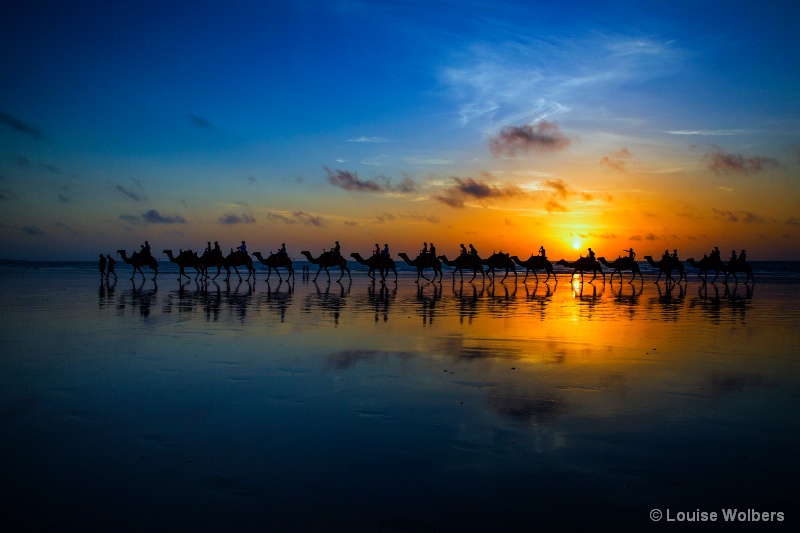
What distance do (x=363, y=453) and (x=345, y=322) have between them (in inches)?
366

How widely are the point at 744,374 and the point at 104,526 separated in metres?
8.02

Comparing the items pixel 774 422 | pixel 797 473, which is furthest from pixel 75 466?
pixel 774 422

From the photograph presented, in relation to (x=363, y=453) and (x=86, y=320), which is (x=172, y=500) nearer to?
(x=363, y=453)

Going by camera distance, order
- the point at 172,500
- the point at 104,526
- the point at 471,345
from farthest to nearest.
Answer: the point at 471,345
the point at 172,500
the point at 104,526

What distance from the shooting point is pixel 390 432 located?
5.14 m

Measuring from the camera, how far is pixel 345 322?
13.8m

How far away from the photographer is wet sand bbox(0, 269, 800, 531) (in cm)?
366

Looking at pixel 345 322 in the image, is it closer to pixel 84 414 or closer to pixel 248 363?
pixel 248 363

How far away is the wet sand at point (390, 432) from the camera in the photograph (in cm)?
366

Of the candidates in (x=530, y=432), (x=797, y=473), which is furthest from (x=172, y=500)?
(x=797, y=473)

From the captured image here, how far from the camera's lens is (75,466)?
428 centimetres

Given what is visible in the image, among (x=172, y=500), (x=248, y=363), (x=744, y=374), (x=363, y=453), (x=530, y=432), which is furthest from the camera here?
(x=248, y=363)

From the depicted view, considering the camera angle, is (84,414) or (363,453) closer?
(363,453)

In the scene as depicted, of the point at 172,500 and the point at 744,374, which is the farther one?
the point at 744,374
